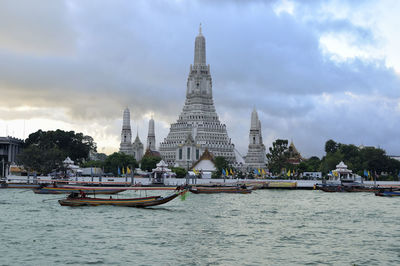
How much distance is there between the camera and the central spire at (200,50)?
18250 cm

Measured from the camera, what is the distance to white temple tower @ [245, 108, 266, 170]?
18450 cm

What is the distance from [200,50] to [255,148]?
3637 centimetres

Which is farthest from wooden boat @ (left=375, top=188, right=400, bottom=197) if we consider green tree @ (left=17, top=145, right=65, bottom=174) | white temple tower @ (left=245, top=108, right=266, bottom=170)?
white temple tower @ (left=245, top=108, right=266, bottom=170)

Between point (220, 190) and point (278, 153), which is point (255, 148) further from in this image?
point (220, 190)

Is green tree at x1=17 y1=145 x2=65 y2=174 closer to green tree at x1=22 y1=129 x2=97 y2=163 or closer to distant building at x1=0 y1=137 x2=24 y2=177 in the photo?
green tree at x1=22 y1=129 x2=97 y2=163

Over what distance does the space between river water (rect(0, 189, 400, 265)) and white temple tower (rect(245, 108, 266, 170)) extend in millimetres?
125294

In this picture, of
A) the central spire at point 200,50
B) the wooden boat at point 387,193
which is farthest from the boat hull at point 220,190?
the central spire at point 200,50

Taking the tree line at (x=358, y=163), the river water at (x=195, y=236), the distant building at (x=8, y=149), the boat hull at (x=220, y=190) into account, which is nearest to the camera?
the river water at (x=195, y=236)

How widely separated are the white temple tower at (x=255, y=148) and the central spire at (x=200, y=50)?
24091 millimetres

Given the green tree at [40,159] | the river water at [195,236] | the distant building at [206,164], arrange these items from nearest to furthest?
the river water at [195,236] → the green tree at [40,159] → the distant building at [206,164]

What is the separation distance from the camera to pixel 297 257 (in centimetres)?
3206

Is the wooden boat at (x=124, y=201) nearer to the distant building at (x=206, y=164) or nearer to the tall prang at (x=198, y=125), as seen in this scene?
the distant building at (x=206, y=164)

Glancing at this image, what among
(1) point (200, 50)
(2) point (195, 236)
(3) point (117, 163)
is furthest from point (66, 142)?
(2) point (195, 236)

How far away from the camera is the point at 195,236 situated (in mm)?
38969
